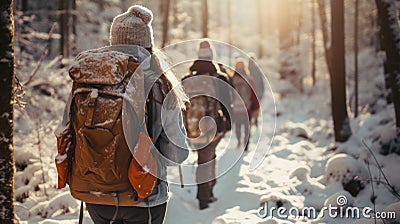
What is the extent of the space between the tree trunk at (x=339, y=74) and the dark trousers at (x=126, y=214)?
8.27 m

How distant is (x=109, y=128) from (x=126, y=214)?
688mm

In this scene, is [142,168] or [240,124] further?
[240,124]

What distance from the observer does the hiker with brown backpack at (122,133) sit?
299 cm

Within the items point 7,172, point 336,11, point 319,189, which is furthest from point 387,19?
point 7,172

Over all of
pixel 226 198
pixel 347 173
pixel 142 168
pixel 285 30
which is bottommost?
pixel 226 198

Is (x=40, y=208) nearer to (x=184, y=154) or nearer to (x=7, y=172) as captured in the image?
(x=7, y=172)

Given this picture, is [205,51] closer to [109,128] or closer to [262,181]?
[262,181]

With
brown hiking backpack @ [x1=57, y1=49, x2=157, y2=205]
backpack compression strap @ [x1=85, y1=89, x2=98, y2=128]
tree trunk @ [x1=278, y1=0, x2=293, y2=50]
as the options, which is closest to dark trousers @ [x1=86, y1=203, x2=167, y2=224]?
brown hiking backpack @ [x1=57, y1=49, x2=157, y2=205]

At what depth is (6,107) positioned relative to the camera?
3.37 meters

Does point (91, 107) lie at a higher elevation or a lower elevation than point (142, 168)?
higher

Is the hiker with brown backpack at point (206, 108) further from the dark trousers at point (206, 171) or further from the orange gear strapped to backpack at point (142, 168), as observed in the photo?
the orange gear strapped to backpack at point (142, 168)

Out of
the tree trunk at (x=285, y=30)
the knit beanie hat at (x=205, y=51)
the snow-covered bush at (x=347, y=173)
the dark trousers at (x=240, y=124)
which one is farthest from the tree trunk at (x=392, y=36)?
the tree trunk at (x=285, y=30)

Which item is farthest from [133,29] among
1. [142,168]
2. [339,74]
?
[339,74]

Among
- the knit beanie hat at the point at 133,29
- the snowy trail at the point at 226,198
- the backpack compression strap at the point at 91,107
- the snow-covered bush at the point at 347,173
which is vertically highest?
the knit beanie hat at the point at 133,29
